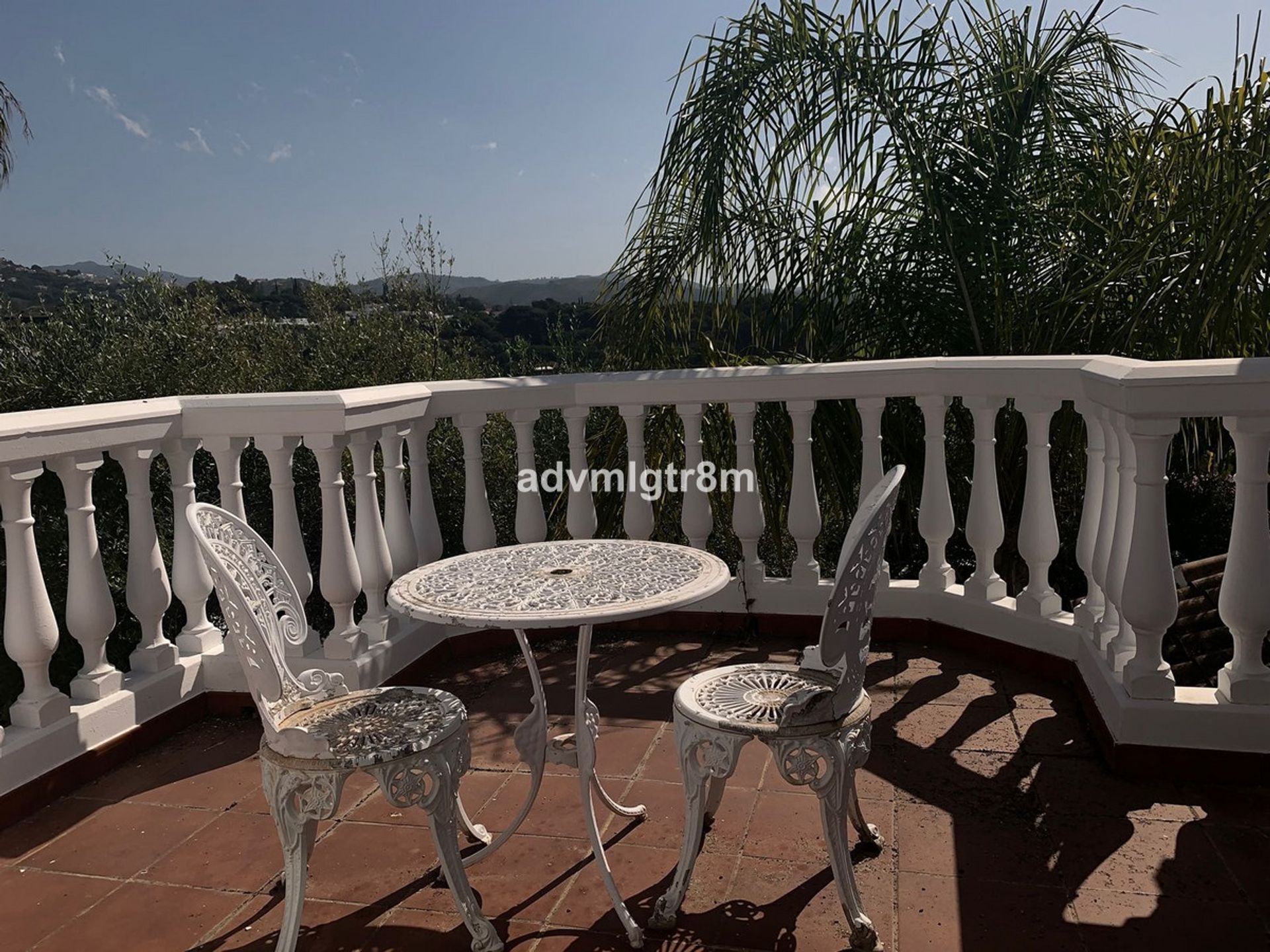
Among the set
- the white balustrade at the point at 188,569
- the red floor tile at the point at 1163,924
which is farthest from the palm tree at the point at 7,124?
the red floor tile at the point at 1163,924

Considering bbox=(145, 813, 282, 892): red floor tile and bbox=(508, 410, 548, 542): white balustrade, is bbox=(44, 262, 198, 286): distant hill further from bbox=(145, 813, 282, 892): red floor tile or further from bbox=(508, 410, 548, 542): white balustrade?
bbox=(145, 813, 282, 892): red floor tile

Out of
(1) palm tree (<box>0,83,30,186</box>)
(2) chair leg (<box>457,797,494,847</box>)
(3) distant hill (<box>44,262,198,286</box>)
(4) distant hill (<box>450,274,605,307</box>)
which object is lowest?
(2) chair leg (<box>457,797,494,847</box>)

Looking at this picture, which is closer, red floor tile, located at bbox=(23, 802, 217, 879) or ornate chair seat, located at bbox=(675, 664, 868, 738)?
ornate chair seat, located at bbox=(675, 664, 868, 738)

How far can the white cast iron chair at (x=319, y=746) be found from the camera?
1940mm

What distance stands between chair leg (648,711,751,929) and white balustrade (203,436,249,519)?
195 centimetres

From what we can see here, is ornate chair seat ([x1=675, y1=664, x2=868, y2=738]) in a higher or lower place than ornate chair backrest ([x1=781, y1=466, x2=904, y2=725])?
lower

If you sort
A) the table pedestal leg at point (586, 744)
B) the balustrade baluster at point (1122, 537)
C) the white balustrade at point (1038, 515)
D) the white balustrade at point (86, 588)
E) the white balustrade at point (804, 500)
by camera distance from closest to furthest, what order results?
the table pedestal leg at point (586, 744), the balustrade baluster at point (1122, 537), the white balustrade at point (86, 588), the white balustrade at point (1038, 515), the white balustrade at point (804, 500)

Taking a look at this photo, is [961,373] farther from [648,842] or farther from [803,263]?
[648,842]

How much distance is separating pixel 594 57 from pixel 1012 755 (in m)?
9.24

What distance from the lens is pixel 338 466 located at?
3316 millimetres

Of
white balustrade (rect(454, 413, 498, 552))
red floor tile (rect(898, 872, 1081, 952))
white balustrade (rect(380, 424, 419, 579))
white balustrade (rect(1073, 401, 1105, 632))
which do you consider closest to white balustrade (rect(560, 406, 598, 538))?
white balustrade (rect(454, 413, 498, 552))

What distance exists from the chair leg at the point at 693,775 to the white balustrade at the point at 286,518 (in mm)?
1699

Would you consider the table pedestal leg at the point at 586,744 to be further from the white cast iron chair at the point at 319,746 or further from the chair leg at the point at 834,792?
the chair leg at the point at 834,792

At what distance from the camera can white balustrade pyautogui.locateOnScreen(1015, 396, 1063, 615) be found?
3.42 metres
